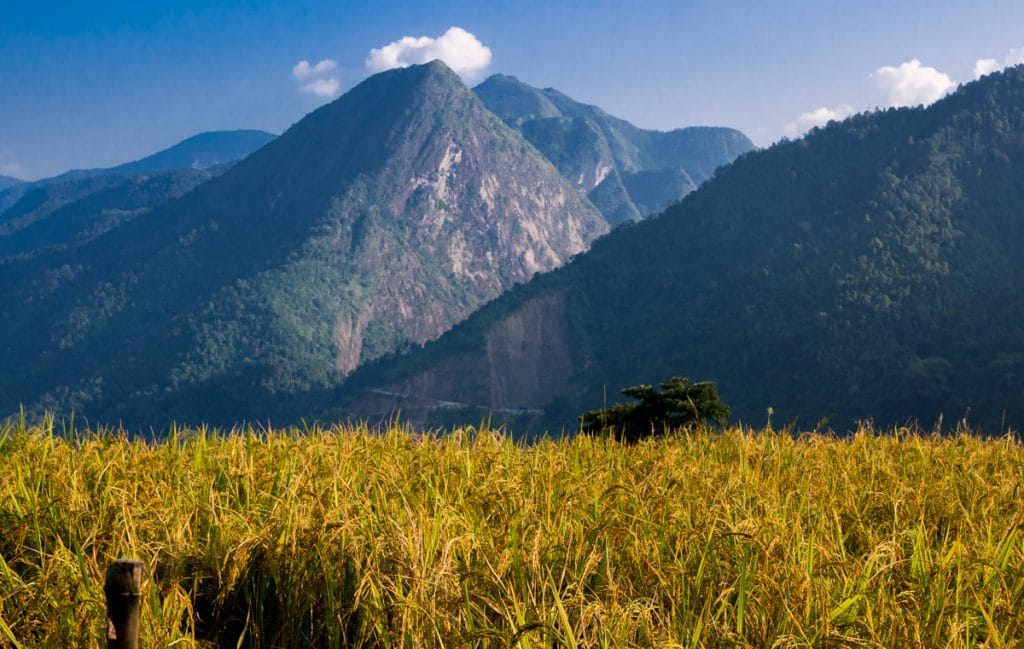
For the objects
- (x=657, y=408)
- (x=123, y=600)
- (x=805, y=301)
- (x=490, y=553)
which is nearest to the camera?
(x=123, y=600)

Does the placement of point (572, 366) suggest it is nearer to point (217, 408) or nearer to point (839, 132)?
point (839, 132)

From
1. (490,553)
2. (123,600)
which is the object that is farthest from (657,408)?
(123,600)

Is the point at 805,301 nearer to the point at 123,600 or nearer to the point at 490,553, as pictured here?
the point at 490,553

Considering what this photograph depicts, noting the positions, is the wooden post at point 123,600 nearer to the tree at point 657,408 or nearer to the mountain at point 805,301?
Answer: the tree at point 657,408

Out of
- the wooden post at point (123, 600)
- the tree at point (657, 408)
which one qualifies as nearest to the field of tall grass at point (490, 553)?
the wooden post at point (123, 600)

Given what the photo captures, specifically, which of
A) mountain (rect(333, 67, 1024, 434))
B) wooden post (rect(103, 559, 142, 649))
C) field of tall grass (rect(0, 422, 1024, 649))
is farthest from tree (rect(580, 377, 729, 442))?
mountain (rect(333, 67, 1024, 434))
